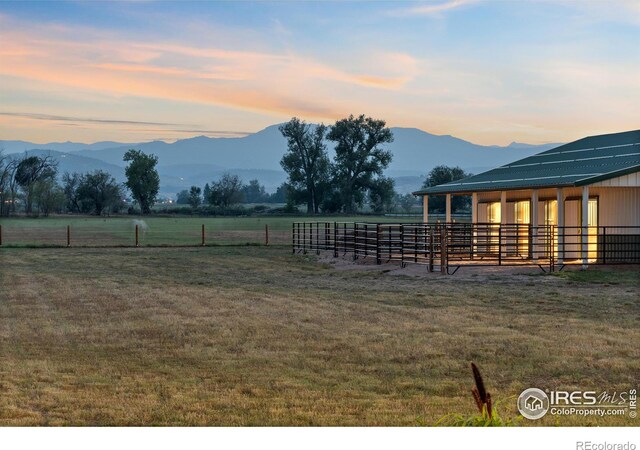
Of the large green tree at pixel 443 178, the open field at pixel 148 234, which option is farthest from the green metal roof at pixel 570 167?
the large green tree at pixel 443 178

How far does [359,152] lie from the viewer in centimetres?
5094

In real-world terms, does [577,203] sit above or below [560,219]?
above

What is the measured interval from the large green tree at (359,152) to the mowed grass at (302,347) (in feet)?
95.5

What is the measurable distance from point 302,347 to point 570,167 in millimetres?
16708

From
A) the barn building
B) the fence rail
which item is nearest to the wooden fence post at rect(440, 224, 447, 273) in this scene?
the barn building

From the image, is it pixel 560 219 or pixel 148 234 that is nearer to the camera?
pixel 560 219

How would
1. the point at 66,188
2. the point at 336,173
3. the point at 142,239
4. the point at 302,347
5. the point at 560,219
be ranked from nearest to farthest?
the point at 302,347
the point at 560,219
the point at 142,239
the point at 336,173
the point at 66,188

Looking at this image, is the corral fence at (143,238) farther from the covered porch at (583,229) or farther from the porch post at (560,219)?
the porch post at (560,219)

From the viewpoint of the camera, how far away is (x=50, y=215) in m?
82.6

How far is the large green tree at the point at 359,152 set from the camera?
155 ft

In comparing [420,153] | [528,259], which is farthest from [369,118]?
[528,259]

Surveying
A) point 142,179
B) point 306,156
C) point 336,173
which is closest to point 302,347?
point 336,173

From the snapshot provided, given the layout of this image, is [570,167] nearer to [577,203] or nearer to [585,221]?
[577,203]
